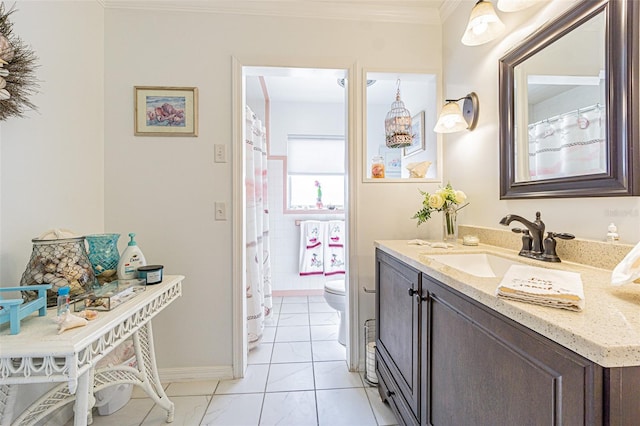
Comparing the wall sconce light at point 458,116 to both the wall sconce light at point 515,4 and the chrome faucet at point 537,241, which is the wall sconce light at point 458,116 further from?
the chrome faucet at point 537,241

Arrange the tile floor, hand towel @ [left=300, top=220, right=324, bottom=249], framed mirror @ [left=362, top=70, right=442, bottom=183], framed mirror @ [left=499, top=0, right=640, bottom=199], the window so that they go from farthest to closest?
the window → hand towel @ [left=300, top=220, right=324, bottom=249] → framed mirror @ [left=362, top=70, right=442, bottom=183] → the tile floor → framed mirror @ [left=499, top=0, right=640, bottom=199]

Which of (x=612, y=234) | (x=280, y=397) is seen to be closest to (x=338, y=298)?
(x=280, y=397)

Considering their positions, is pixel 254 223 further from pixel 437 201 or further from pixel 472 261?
pixel 472 261

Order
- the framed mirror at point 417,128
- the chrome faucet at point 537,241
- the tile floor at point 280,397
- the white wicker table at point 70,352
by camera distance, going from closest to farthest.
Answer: the white wicker table at point 70,352 → the chrome faucet at point 537,241 → the tile floor at point 280,397 → the framed mirror at point 417,128

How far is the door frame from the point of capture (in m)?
1.83

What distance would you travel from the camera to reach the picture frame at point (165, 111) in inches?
70.5

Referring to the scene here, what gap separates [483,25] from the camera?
1.37m

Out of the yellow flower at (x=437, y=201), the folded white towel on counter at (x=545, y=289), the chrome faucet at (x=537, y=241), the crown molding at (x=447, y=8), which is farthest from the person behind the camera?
the crown molding at (x=447, y=8)

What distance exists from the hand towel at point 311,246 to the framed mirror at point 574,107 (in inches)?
87.6

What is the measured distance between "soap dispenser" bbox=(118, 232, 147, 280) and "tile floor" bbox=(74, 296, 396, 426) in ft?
2.66

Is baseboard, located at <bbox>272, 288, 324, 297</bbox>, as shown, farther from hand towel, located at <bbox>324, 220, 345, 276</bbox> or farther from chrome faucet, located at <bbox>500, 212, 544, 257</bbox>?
chrome faucet, located at <bbox>500, 212, 544, 257</bbox>

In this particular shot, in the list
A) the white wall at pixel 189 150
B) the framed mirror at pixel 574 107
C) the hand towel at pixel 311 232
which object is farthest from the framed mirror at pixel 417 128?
the hand towel at pixel 311 232

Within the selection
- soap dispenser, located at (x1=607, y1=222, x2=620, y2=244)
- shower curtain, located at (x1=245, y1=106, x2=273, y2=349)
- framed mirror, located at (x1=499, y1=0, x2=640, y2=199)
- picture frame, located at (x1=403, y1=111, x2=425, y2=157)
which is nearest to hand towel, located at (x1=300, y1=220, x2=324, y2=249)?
shower curtain, located at (x1=245, y1=106, x2=273, y2=349)

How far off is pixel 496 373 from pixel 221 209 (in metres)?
1.63
